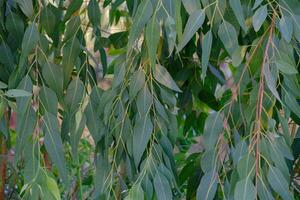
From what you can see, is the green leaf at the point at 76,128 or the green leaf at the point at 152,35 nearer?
the green leaf at the point at 152,35

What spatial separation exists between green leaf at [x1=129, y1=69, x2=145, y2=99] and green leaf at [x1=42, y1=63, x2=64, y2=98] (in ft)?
0.57

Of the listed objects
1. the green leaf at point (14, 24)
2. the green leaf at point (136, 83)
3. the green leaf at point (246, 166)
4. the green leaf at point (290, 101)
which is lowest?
the green leaf at point (246, 166)

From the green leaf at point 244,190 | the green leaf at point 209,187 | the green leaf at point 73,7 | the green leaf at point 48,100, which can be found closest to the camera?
the green leaf at point 244,190

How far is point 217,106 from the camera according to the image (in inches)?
69.4

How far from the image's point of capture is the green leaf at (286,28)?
1138mm

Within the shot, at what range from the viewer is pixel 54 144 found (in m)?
1.27

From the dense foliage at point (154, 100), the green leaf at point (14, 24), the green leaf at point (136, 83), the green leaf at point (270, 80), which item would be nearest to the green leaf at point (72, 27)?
the dense foliage at point (154, 100)

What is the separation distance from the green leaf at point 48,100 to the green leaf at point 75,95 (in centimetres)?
6

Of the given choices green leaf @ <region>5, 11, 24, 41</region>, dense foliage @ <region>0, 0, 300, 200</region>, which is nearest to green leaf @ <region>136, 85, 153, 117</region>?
dense foliage @ <region>0, 0, 300, 200</region>

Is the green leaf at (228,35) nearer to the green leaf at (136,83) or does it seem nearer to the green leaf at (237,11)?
the green leaf at (237,11)

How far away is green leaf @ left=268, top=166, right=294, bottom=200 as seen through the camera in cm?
113

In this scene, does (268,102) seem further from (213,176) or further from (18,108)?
(18,108)

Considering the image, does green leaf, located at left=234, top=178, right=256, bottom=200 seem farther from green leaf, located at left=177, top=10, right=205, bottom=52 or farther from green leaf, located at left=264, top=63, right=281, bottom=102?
green leaf, located at left=177, top=10, right=205, bottom=52

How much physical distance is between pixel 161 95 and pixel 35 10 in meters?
0.38
